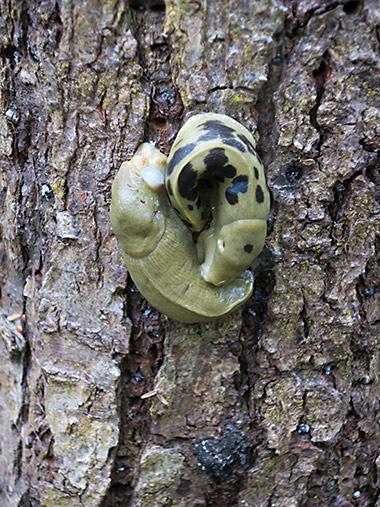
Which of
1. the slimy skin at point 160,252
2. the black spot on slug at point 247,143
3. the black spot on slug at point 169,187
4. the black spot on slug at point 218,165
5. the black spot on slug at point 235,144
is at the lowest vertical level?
the slimy skin at point 160,252

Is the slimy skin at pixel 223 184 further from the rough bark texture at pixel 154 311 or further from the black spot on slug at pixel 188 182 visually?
the rough bark texture at pixel 154 311

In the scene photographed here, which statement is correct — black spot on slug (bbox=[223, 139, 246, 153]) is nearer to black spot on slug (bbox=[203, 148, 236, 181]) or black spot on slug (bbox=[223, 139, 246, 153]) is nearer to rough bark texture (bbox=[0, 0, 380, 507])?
black spot on slug (bbox=[203, 148, 236, 181])

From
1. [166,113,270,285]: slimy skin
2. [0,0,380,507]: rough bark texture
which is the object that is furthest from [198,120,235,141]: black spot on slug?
[0,0,380,507]: rough bark texture

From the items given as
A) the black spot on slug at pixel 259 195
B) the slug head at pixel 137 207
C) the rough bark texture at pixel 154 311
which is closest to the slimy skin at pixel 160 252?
the slug head at pixel 137 207

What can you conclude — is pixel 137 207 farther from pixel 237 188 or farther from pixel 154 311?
pixel 154 311

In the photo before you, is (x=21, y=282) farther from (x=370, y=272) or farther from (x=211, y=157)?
(x=370, y=272)

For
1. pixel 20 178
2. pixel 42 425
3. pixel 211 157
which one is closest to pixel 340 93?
pixel 211 157

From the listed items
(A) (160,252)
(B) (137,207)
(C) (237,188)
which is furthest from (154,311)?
(C) (237,188)

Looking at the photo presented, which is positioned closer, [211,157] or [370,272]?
[211,157]
